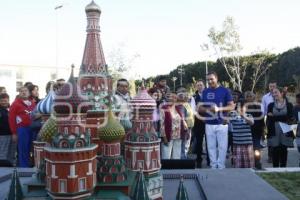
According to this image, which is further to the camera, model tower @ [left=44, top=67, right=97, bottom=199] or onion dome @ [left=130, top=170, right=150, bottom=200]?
onion dome @ [left=130, top=170, right=150, bottom=200]

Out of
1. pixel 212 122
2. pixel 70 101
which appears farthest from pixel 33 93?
pixel 70 101

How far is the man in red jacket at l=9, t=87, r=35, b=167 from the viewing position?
10859mm

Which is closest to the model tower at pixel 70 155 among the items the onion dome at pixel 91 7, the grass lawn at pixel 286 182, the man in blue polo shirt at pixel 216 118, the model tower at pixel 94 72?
the model tower at pixel 94 72

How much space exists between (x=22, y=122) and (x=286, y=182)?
7387mm

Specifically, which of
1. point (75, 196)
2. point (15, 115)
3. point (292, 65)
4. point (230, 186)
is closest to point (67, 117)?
point (75, 196)

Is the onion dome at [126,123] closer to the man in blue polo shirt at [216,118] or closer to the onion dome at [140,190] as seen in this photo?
the onion dome at [140,190]

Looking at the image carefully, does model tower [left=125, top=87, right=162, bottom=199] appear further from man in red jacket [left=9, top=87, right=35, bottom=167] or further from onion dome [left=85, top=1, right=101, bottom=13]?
man in red jacket [left=9, top=87, right=35, bottom=167]

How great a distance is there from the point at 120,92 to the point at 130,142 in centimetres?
292

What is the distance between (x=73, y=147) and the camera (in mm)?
4926

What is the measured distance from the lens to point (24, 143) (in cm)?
1105

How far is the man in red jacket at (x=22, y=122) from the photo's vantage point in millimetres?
10859

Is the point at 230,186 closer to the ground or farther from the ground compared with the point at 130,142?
closer to the ground

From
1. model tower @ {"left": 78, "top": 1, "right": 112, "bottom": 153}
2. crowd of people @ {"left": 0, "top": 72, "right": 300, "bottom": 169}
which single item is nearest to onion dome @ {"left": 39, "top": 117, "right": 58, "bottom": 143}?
model tower @ {"left": 78, "top": 1, "right": 112, "bottom": 153}

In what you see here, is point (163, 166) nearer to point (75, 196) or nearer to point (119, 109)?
point (119, 109)
